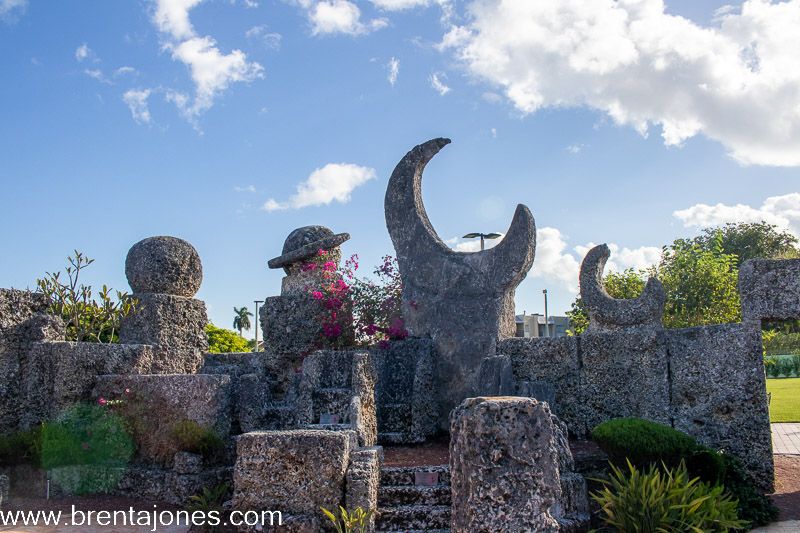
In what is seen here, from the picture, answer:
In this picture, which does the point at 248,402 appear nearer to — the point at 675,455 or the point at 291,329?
the point at 291,329

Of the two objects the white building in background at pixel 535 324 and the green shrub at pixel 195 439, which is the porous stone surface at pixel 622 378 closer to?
the green shrub at pixel 195 439

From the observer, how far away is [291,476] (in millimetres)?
5547

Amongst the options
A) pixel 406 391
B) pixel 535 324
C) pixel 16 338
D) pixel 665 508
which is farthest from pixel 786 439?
pixel 535 324

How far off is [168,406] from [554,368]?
14.3 feet

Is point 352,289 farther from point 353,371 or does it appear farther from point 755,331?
point 755,331

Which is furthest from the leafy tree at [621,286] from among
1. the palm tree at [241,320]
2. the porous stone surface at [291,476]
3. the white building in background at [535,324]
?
the palm tree at [241,320]

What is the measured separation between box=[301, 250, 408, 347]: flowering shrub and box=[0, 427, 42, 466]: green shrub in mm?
3501

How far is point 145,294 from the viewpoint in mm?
9211

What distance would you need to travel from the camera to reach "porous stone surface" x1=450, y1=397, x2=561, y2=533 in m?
4.07

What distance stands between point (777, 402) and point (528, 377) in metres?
13.9

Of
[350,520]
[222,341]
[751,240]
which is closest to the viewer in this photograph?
[350,520]

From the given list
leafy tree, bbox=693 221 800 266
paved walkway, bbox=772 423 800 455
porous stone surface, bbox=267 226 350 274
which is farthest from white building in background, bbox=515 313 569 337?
porous stone surface, bbox=267 226 350 274

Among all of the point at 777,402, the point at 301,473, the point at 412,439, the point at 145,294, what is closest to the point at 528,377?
the point at 412,439

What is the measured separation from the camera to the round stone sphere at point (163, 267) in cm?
929
